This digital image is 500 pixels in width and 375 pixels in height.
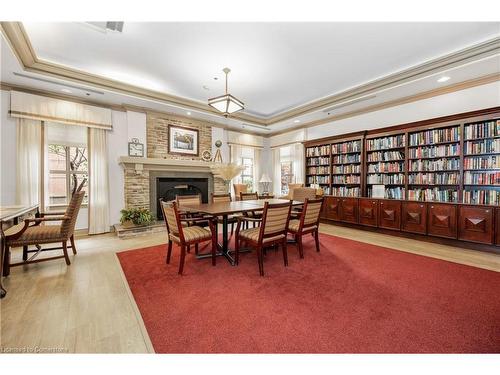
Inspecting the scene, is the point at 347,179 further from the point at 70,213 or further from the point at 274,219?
the point at 70,213

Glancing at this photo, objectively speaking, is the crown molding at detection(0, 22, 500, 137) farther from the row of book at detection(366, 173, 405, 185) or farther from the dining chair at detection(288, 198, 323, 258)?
the dining chair at detection(288, 198, 323, 258)

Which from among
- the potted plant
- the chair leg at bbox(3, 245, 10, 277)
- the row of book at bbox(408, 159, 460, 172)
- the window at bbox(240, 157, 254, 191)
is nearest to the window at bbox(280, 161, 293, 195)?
the window at bbox(240, 157, 254, 191)

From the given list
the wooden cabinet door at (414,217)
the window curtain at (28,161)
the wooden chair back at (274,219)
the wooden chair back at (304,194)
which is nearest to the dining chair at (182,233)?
the wooden chair back at (274,219)

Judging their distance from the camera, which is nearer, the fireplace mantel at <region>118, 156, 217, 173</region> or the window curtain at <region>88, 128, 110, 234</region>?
the window curtain at <region>88, 128, 110, 234</region>

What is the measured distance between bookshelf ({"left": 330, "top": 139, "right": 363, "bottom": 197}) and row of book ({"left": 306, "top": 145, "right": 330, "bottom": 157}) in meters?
0.19

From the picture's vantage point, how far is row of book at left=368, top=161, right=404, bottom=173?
4255mm

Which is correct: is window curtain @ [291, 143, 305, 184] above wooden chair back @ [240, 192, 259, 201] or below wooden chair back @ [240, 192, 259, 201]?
above

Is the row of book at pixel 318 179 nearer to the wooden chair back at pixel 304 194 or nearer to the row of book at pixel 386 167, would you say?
the wooden chair back at pixel 304 194

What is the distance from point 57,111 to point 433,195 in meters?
6.99

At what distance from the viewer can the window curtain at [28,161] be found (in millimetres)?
3578
